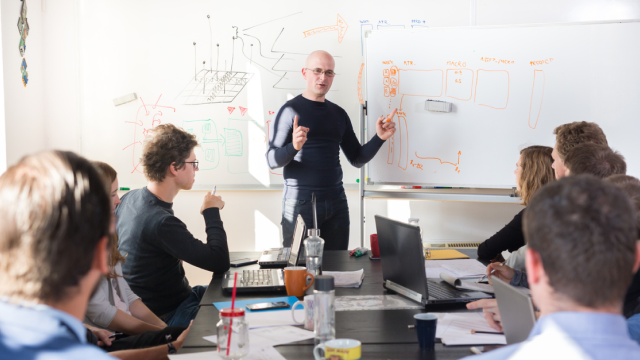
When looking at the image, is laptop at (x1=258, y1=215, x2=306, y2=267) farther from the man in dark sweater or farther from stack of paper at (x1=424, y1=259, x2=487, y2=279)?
stack of paper at (x1=424, y1=259, x2=487, y2=279)

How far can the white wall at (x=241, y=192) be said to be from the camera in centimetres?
329

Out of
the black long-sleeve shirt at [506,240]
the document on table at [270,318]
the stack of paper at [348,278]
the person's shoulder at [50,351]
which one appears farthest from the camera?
the black long-sleeve shirt at [506,240]

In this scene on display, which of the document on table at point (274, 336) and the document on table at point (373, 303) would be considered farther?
the document on table at point (373, 303)

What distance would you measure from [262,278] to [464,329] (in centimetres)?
78

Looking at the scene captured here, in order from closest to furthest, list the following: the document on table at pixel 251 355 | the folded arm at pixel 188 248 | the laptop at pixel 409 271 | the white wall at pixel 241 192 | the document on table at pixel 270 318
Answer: the document on table at pixel 251 355 → the document on table at pixel 270 318 → the laptop at pixel 409 271 → the folded arm at pixel 188 248 → the white wall at pixel 241 192

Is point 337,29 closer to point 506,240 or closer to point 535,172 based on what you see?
point 535,172

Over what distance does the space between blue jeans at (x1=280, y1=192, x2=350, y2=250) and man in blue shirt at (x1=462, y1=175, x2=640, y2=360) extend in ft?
6.72

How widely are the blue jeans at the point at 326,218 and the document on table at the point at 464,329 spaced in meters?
1.43

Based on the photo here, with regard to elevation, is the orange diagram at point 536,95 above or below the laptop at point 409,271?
above

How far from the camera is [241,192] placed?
355cm

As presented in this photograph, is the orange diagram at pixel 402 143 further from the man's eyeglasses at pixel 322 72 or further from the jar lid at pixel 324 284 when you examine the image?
the jar lid at pixel 324 284

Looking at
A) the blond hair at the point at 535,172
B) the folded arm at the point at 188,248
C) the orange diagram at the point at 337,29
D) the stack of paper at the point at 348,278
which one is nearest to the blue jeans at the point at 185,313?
the folded arm at the point at 188,248

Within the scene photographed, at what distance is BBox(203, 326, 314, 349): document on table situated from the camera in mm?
1207

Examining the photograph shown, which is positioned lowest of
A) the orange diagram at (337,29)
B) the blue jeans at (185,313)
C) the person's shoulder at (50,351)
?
the blue jeans at (185,313)
